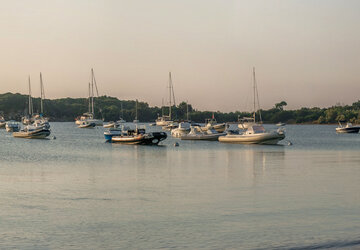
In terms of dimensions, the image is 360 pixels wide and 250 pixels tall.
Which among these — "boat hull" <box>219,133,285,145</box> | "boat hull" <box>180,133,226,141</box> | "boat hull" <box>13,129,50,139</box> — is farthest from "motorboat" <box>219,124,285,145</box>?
"boat hull" <box>13,129,50,139</box>

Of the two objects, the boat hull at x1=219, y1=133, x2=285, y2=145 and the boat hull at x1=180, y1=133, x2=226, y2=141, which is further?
the boat hull at x1=180, y1=133, x2=226, y2=141

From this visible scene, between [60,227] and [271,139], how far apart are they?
61.8 meters

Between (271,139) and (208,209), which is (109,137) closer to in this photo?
(271,139)

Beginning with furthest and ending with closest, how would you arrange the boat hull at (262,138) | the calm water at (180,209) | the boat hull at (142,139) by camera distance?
the boat hull at (142,139) < the boat hull at (262,138) < the calm water at (180,209)

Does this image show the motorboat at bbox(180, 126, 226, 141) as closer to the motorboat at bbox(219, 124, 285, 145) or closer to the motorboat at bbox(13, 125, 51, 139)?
the motorboat at bbox(219, 124, 285, 145)

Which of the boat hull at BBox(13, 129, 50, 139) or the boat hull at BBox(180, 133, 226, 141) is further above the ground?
the boat hull at BBox(13, 129, 50, 139)

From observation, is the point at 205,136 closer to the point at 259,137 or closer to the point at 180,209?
the point at 259,137

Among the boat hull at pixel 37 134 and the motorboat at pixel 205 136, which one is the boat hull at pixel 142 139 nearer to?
the motorboat at pixel 205 136

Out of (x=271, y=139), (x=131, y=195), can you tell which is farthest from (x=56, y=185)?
(x=271, y=139)

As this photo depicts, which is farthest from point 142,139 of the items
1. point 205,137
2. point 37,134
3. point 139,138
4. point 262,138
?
point 37,134

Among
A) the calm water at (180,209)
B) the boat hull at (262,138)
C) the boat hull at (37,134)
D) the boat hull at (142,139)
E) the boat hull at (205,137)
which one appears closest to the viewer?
the calm water at (180,209)

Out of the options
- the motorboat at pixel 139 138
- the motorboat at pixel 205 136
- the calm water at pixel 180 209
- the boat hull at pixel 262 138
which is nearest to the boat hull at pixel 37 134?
the motorboat at pixel 139 138

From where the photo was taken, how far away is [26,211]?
23.4 meters

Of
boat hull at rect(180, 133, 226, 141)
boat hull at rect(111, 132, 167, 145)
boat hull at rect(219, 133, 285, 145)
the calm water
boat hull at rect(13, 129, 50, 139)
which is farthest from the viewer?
boat hull at rect(13, 129, 50, 139)
